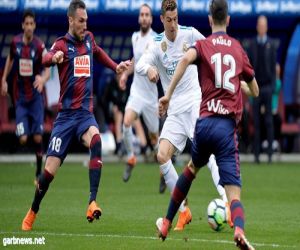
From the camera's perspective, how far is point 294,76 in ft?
98.1

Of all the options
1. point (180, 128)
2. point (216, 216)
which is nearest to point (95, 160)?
point (180, 128)

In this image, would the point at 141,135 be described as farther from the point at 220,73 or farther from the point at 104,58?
the point at 220,73

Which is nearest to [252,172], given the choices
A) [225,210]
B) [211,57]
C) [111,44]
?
[111,44]

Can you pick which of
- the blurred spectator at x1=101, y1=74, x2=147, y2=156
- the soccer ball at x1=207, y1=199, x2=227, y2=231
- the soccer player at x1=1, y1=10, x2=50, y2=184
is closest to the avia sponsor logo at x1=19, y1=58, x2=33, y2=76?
the soccer player at x1=1, y1=10, x2=50, y2=184

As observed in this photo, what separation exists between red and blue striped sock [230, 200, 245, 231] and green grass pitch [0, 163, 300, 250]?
818mm

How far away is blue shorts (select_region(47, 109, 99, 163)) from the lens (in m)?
13.4

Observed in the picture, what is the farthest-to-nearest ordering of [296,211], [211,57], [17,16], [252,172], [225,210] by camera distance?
[17,16]
[252,172]
[296,211]
[225,210]
[211,57]

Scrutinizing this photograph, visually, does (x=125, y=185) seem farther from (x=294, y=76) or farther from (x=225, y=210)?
(x=294, y=76)

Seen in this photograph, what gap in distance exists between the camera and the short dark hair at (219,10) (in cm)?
1089

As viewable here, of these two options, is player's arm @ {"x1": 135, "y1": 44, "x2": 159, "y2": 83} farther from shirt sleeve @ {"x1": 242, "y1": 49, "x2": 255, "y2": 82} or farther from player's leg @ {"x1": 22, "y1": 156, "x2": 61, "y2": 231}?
shirt sleeve @ {"x1": 242, "y1": 49, "x2": 255, "y2": 82}

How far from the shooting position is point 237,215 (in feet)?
35.2

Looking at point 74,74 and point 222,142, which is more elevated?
point 74,74

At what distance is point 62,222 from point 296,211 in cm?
341

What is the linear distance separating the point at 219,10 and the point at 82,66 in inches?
125
